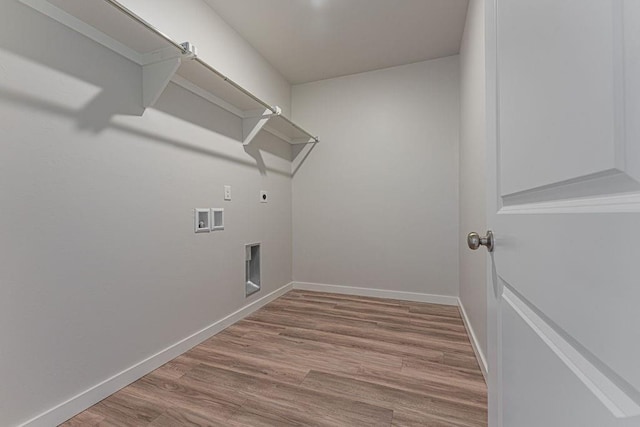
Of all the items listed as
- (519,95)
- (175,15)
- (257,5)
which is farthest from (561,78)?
(257,5)

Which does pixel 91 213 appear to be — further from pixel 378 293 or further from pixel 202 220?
pixel 378 293

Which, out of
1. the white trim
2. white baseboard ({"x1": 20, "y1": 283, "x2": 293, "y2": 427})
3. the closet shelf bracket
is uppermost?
the closet shelf bracket

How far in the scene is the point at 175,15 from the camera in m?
1.77

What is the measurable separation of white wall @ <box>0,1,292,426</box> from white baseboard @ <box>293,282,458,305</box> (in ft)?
4.21

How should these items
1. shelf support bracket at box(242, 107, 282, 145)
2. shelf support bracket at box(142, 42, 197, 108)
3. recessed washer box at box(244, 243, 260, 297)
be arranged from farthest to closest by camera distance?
recessed washer box at box(244, 243, 260, 297) → shelf support bracket at box(242, 107, 282, 145) → shelf support bracket at box(142, 42, 197, 108)

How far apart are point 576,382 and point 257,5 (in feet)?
8.30

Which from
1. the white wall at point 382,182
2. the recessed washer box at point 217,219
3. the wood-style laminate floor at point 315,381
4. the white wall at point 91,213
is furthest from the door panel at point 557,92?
the white wall at point 382,182

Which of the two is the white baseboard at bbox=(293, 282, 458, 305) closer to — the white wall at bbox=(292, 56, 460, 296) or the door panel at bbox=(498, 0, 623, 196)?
the white wall at bbox=(292, 56, 460, 296)

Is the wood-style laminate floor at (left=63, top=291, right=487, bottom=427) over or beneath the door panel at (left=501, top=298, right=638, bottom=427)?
beneath

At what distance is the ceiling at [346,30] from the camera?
6.75ft

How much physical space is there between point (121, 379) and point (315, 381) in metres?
1.00

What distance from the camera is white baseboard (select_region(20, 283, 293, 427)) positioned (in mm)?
1190

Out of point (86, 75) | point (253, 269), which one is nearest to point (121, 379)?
point (253, 269)

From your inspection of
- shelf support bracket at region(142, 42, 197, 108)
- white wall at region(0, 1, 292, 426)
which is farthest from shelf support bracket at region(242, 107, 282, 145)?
shelf support bracket at region(142, 42, 197, 108)
